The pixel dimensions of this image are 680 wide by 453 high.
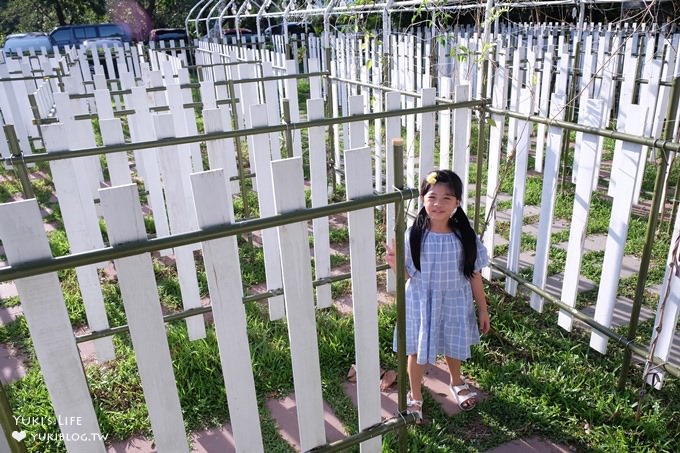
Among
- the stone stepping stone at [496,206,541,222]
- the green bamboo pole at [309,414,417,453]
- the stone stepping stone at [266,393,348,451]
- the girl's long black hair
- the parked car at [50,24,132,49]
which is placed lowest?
the stone stepping stone at [496,206,541,222]

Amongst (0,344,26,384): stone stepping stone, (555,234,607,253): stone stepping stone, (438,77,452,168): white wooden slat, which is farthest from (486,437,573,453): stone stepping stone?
(0,344,26,384): stone stepping stone

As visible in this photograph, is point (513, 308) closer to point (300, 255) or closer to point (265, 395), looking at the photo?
point (265, 395)

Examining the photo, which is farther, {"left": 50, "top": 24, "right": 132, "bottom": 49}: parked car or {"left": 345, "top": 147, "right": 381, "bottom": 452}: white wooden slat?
{"left": 50, "top": 24, "right": 132, "bottom": 49}: parked car

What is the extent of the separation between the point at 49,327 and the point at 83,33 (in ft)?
89.8

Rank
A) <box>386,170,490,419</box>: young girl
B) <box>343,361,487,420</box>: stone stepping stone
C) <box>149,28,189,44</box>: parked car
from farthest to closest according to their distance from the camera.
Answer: <box>149,28,189,44</box>: parked car < <box>343,361,487,420</box>: stone stepping stone < <box>386,170,490,419</box>: young girl

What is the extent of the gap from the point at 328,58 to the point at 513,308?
10.2ft

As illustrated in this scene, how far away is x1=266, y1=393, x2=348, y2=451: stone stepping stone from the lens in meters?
2.49

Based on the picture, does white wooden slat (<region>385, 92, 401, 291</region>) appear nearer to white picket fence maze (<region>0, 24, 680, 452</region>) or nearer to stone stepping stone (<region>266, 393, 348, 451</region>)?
white picket fence maze (<region>0, 24, 680, 452</region>)

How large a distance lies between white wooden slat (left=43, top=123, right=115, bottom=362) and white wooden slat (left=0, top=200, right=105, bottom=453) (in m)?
1.50

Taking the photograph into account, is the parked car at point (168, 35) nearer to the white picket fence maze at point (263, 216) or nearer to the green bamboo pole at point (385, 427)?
the white picket fence maze at point (263, 216)

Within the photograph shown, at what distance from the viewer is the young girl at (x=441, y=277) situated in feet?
7.67

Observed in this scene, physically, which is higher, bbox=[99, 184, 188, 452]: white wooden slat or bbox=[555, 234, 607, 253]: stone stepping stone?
bbox=[99, 184, 188, 452]: white wooden slat

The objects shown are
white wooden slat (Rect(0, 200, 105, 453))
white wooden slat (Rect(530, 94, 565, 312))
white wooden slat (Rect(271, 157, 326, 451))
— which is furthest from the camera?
white wooden slat (Rect(530, 94, 565, 312))

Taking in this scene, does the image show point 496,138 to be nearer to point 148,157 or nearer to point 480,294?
point 480,294
